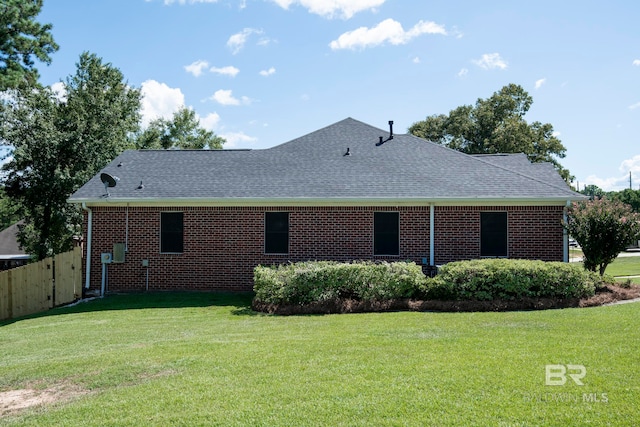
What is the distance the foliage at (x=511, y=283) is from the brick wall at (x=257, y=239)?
3149mm

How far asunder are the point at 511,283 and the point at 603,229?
4.07 metres

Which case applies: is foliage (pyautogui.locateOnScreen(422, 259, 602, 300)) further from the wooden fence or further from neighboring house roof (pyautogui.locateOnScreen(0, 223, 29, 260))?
neighboring house roof (pyautogui.locateOnScreen(0, 223, 29, 260))

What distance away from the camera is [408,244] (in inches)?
592

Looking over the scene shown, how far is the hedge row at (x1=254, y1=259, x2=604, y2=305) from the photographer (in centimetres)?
1139

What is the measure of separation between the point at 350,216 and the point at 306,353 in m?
8.26

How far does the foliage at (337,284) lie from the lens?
11797mm

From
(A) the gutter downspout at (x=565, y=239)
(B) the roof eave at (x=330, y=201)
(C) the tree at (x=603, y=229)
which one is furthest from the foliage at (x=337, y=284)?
(A) the gutter downspout at (x=565, y=239)

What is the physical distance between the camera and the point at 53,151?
22.4 meters

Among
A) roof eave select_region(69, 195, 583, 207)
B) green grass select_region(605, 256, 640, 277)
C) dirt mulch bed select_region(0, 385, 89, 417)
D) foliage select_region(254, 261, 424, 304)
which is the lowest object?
green grass select_region(605, 256, 640, 277)

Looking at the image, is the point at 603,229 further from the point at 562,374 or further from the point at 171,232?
the point at 171,232

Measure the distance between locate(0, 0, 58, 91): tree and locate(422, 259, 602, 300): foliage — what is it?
1762 centimetres

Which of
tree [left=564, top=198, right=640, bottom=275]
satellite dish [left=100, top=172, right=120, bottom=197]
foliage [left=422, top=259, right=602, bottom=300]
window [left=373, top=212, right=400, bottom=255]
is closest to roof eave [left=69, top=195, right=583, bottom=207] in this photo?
window [left=373, top=212, right=400, bottom=255]

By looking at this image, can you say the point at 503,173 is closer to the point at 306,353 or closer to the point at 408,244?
the point at 408,244

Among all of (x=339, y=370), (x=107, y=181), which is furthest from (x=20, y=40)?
(x=339, y=370)
